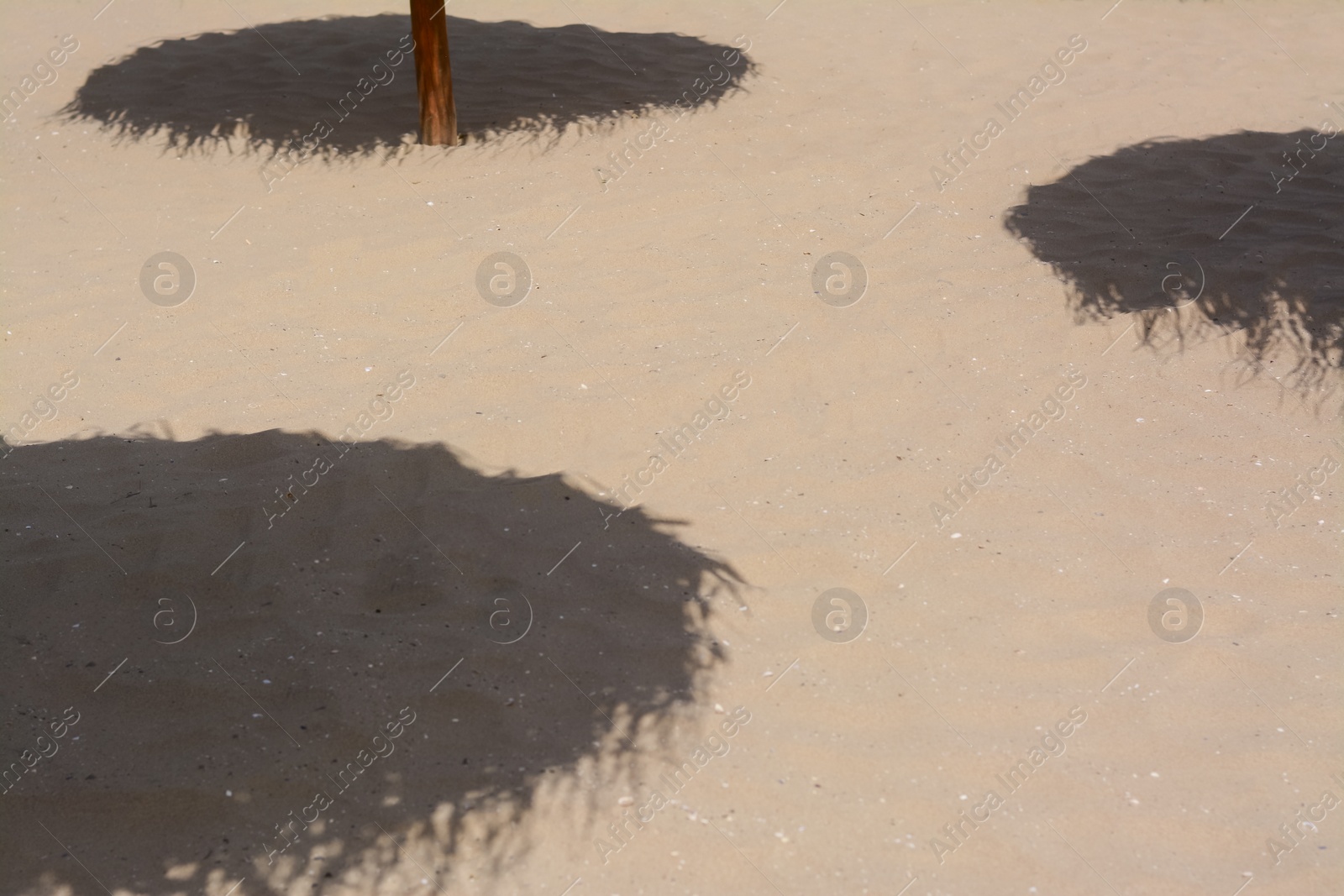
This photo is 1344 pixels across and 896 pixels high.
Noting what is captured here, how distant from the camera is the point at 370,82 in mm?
8336

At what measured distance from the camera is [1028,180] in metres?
7.02

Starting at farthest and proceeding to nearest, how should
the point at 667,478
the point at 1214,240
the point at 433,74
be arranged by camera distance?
the point at 433,74 < the point at 1214,240 < the point at 667,478

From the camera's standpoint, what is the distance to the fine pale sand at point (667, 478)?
306 centimetres

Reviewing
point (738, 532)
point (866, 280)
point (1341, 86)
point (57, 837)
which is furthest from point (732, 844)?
point (1341, 86)

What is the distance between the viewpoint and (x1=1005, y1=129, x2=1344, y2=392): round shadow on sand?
219 inches

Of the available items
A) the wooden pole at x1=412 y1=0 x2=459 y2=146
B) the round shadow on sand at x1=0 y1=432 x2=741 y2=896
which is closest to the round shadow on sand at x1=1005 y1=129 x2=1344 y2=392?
the round shadow on sand at x1=0 y1=432 x2=741 y2=896

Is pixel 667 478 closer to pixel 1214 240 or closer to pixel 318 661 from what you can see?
pixel 318 661

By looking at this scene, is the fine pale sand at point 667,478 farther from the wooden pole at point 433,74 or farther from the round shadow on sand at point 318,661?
the wooden pole at point 433,74

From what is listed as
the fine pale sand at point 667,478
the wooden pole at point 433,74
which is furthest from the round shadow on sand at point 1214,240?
the wooden pole at point 433,74

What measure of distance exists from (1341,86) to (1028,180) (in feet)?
12.1

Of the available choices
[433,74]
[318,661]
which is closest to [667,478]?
[318,661]

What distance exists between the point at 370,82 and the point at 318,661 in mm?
6096

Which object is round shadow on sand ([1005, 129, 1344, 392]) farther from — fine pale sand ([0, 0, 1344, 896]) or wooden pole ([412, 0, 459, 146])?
wooden pole ([412, 0, 459, 146])

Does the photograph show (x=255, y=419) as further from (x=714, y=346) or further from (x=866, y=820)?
(x=866, y=820)
